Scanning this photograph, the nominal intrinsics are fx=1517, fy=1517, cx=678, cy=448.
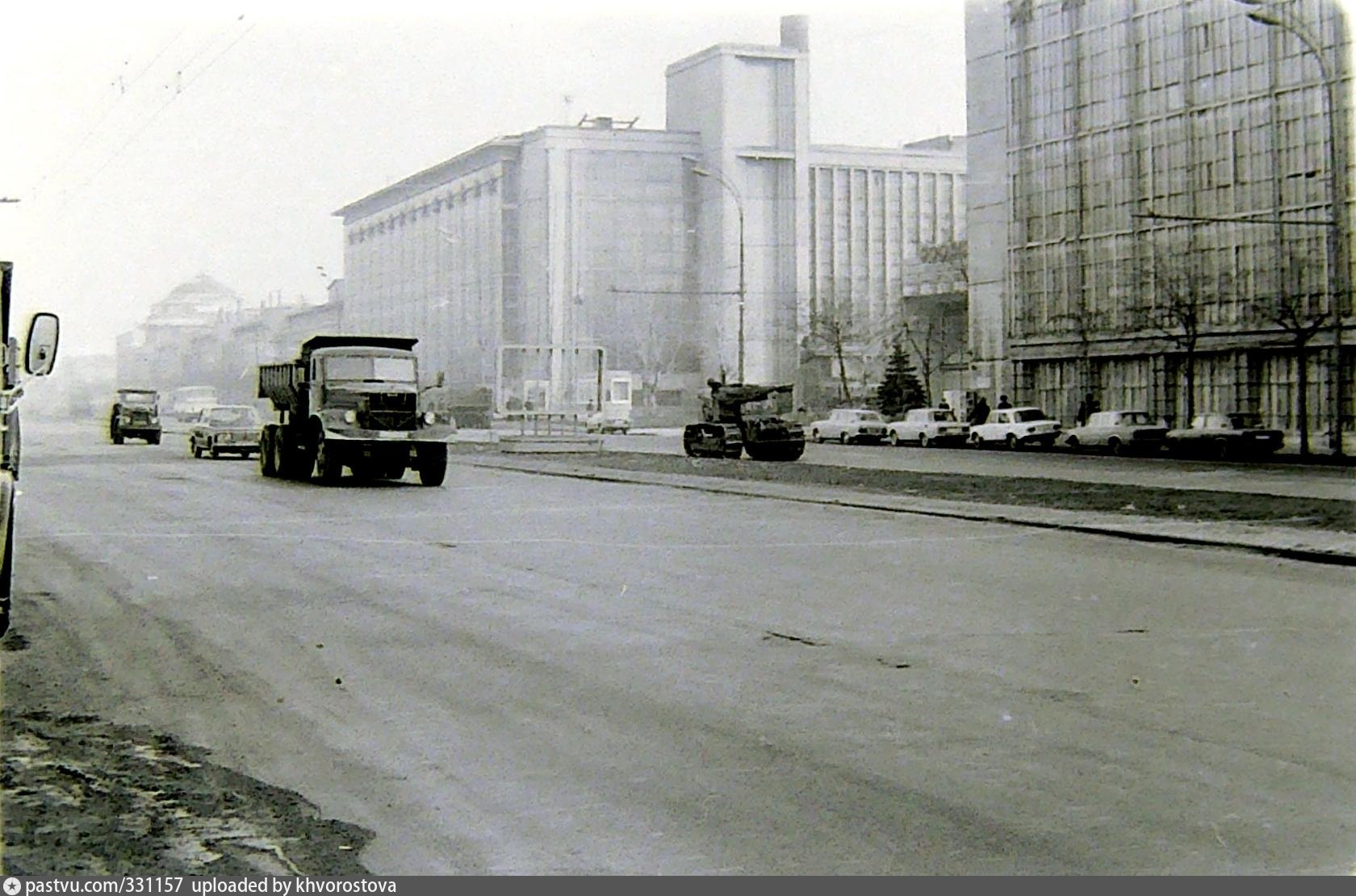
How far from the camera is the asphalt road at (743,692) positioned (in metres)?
5.38

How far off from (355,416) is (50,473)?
7.29m

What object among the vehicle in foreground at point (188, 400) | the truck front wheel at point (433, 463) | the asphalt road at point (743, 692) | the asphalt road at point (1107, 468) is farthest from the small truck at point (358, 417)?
the vehicle in foreground at point (188, 400)

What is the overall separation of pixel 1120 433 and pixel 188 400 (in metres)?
31.2

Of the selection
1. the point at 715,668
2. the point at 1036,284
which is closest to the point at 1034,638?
the point at 715,668

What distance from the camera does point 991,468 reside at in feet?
109

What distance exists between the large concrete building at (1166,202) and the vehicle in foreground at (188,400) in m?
30.3

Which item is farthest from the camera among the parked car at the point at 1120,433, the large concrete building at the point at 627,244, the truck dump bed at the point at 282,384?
the parked car at the point at 1120,433

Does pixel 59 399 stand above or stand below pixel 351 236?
below

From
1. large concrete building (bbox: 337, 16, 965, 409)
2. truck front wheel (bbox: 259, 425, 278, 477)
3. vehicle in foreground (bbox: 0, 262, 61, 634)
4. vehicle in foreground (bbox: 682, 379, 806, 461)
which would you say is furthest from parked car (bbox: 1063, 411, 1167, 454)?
vehicle in foreground (bbox: 0, 262, 61, 634)

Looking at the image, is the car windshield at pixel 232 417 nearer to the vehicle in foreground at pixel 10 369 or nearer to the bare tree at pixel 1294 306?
the bare tree at pixel 1294 306

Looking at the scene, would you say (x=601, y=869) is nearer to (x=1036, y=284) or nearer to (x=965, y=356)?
(x=1036, y=284)

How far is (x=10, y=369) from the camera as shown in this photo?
27.2 ft

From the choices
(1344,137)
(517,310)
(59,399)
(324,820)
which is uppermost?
(1344,137)

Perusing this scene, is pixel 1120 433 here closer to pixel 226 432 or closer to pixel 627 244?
pixel 627 244
